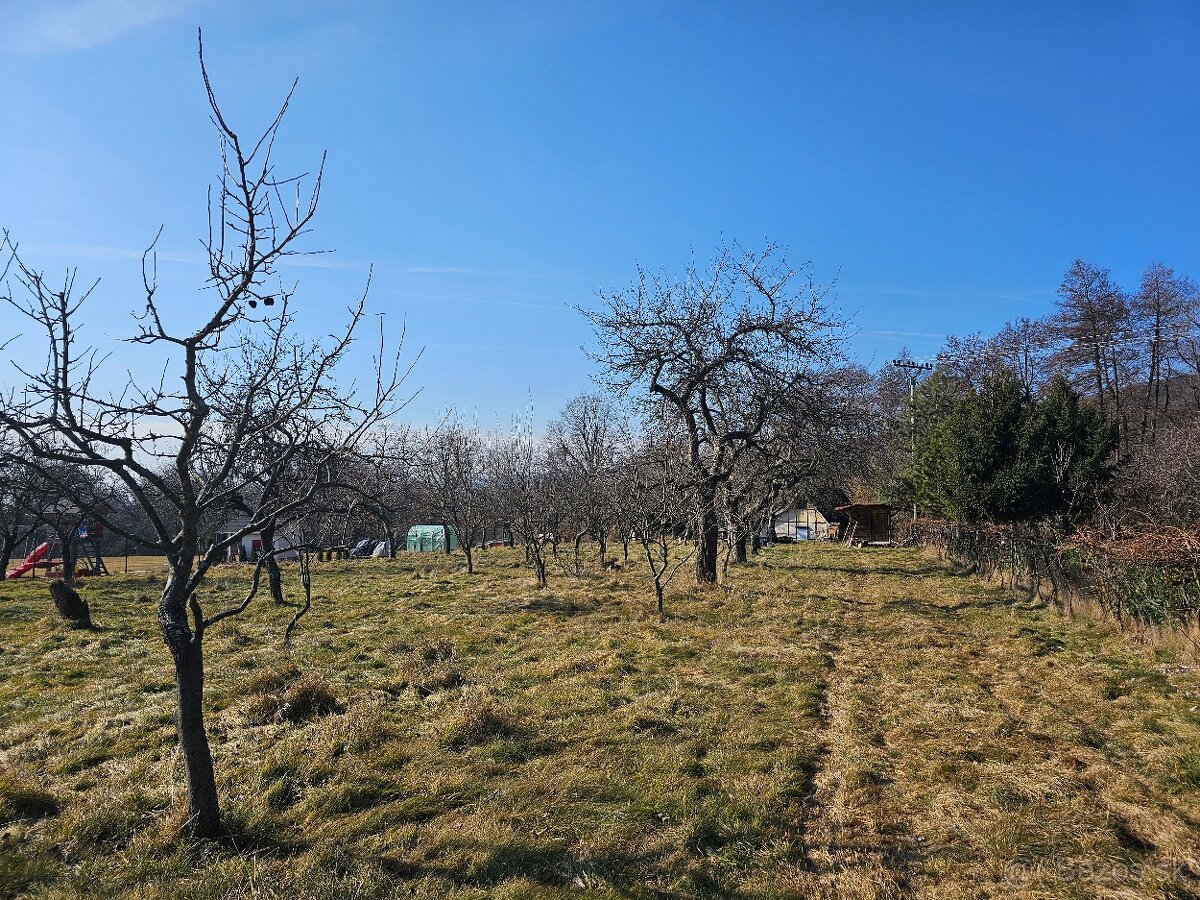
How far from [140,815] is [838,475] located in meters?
18.7

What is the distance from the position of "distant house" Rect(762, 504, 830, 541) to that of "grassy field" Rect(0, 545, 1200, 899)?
26.5 metres


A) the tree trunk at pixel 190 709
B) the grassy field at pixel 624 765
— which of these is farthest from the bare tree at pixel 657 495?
the tree trunk at pixel 190 709

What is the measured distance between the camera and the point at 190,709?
3898 mm

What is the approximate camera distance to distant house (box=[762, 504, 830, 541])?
36.2m

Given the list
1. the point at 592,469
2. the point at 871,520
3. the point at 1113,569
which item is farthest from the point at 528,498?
the point at 871,520

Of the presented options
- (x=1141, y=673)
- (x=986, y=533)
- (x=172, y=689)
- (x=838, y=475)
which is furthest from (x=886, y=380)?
(x=172, y=689)

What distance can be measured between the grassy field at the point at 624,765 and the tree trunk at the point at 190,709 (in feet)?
0.54

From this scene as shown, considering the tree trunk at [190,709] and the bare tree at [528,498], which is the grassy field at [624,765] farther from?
the bare tree at [528,498]

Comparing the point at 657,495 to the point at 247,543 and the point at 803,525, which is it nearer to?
the point at 803,525

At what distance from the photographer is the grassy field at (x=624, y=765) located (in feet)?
11.9

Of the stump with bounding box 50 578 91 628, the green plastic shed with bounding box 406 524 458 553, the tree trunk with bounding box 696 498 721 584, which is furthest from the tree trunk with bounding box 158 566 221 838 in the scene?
the green plastic shed with bounding box 406 524 458 553

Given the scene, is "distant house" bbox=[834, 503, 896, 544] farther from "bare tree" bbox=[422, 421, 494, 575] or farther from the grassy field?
the grassy field

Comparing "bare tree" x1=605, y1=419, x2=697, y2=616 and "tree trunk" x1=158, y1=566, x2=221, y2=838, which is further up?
"bare tree" x1=605, y1=419, x2=697, y2=616

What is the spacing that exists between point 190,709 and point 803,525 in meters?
37.3
